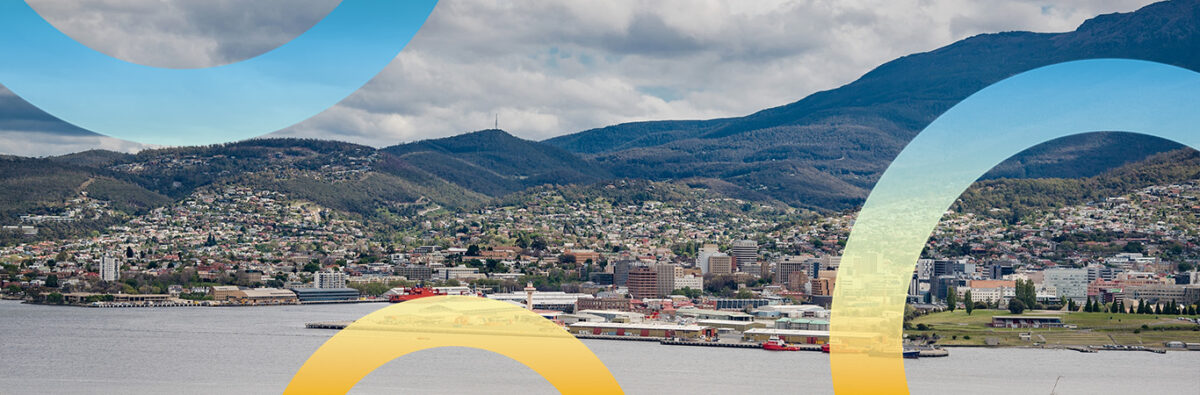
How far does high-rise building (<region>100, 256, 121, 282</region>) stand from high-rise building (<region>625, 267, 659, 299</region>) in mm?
14491

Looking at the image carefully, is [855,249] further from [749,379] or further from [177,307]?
[177,307]

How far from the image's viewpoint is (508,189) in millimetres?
64375

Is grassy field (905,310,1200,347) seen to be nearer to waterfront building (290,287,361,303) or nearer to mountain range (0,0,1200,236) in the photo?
waterfront building (290,287,361,303)

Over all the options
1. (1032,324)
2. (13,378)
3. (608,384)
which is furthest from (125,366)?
(1032,324)

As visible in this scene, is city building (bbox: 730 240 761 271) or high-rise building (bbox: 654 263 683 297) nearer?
high-rise building (bbox: 654 263 683 297)

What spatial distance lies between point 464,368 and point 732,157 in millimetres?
59952

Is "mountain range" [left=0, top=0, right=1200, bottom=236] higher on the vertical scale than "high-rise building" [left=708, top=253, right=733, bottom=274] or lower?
higher

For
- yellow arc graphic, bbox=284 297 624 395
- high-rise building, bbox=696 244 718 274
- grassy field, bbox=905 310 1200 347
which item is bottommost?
grassy field, bbox=905 310 1200 347

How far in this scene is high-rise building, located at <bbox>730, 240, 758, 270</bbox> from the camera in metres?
38.6

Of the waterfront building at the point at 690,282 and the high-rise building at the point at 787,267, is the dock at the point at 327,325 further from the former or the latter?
the high-rise building at the point at 787,267

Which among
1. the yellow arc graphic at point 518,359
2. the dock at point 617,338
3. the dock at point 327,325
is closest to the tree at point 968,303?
the dock at point 617,338

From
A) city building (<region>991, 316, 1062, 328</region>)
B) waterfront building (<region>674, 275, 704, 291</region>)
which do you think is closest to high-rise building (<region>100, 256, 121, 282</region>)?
waterfront building (<region>674, 275, 704, 291</region>)

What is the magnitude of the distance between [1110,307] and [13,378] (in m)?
18.7

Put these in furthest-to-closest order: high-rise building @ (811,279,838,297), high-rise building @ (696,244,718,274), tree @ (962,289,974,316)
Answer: high-rise building @ (696,244,718,274)
high-rise building @ (811,279,838,297)
tree @ (962,289,974,316)
